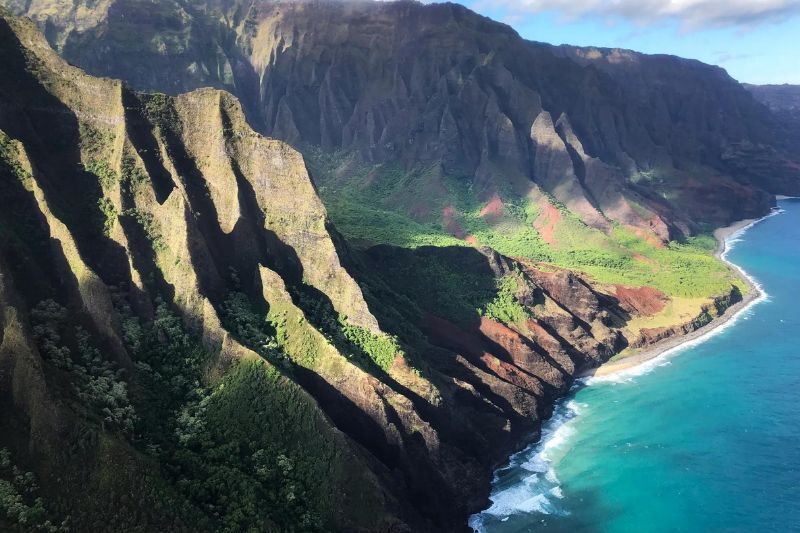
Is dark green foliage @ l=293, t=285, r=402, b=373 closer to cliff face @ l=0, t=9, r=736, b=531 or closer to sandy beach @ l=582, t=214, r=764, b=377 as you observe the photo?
cliff face @ l=0, t=9, r=736, b=531

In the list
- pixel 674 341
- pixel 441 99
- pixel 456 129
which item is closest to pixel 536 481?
pixel 674 341

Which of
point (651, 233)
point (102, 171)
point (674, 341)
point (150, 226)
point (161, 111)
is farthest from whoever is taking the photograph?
point (651, 233)

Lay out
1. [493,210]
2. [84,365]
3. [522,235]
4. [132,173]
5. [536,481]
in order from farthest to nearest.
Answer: [493,210] < [522,235] < [536,481] < [132,173] < [84,365]

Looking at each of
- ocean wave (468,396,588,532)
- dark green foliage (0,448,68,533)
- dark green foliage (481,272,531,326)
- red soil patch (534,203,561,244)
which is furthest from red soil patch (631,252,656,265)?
dark green foliage (0,448,68,533)

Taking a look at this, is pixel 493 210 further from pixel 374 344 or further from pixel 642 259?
pixel 374 344

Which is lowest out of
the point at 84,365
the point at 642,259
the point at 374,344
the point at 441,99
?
the point at 374,344

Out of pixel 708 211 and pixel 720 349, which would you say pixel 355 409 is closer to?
pixel 720 349

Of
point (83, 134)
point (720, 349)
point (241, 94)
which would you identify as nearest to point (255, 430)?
point (83, 134)
